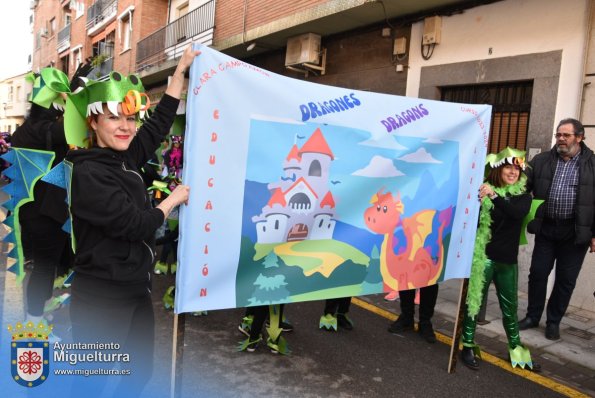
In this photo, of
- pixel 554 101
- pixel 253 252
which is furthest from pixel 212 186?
pixel 554 101

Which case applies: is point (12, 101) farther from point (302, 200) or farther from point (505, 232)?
point (505, 232)

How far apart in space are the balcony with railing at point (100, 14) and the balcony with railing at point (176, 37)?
14.4 feet

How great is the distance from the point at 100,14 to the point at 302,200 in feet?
79.1

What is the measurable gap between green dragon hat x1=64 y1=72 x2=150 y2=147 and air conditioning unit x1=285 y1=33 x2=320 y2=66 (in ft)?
26.1

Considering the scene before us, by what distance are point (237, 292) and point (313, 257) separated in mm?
567

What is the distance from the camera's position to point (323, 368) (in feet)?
11.8

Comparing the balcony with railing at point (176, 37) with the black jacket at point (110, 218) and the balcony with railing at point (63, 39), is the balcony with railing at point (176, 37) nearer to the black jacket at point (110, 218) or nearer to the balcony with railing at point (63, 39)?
the black jacket at point (110, 218)

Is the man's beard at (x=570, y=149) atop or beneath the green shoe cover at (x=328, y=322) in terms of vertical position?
atop

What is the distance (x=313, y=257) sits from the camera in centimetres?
291

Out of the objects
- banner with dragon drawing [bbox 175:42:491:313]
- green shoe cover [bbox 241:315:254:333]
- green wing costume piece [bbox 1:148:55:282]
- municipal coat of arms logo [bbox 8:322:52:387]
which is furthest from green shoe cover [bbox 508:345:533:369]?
green wing costume piece [bbox 1:148:55:282]

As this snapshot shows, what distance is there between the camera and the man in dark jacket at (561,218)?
4574 mm

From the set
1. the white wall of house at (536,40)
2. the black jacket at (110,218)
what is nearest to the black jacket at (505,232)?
the white wall of house at (536,40)

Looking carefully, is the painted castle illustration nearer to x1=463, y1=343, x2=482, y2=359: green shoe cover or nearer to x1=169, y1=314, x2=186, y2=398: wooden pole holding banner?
x1=169, y1=314, x2=186, y2=398: wooden pole holding banner

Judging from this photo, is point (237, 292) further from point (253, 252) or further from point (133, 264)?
point (133, 264)
